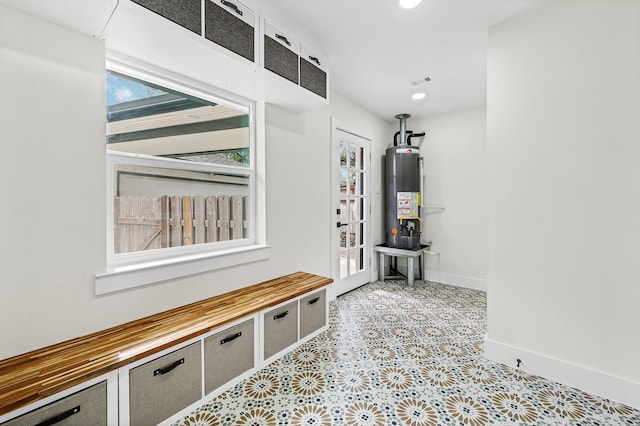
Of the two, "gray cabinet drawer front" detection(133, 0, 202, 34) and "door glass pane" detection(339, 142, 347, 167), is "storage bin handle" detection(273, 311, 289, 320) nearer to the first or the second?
"gray cabinet drawer front" detection(133, 0, 202, 34)

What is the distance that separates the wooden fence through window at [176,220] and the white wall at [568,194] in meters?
2.09

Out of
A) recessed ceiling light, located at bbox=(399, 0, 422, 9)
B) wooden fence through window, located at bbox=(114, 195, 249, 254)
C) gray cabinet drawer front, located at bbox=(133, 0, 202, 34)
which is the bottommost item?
wooden fence through window, located at bbox=(114, 195, 249, 254)

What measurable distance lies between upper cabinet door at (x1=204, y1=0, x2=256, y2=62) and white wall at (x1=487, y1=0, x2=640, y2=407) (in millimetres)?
1769

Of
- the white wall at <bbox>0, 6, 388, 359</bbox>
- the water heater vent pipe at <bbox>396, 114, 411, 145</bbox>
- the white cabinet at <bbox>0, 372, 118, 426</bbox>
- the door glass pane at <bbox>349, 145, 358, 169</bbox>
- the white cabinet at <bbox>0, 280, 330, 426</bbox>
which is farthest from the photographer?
the water heater vent pipe at <bbox>396, 114, 411, 145</bbox>

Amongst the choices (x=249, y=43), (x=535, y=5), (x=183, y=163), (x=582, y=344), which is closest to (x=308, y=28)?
(x=249, y=43)

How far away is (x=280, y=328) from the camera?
216 centimetres

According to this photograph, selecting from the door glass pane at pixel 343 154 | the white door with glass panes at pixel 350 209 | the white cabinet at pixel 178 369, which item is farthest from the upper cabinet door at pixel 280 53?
the white cabinet at pixel 178 369

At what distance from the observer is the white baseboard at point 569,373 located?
1.67m

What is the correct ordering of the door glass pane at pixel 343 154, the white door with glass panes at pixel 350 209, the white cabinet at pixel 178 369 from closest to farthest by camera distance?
1. the white cabinet at pixel 178 369
2. the white door with glass panes at pixel 350 209
3. the door glass pane at pixel 343 154

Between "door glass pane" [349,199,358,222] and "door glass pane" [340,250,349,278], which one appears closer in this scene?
"door glass pane" [340,250,349,278]

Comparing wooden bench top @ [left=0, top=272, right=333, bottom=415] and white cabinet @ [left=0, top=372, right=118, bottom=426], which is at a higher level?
wooden bench top @ [left=0, top=272, right=333, bottom=415]

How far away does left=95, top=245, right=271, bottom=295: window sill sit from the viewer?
161cm

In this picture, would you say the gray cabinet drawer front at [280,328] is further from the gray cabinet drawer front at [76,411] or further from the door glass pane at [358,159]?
the door glass pane at [358,159]

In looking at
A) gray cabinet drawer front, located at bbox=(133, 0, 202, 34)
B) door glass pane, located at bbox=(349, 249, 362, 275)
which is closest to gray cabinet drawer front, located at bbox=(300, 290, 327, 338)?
door glass pane, located at bbox=(349, 249, 362, 275)
